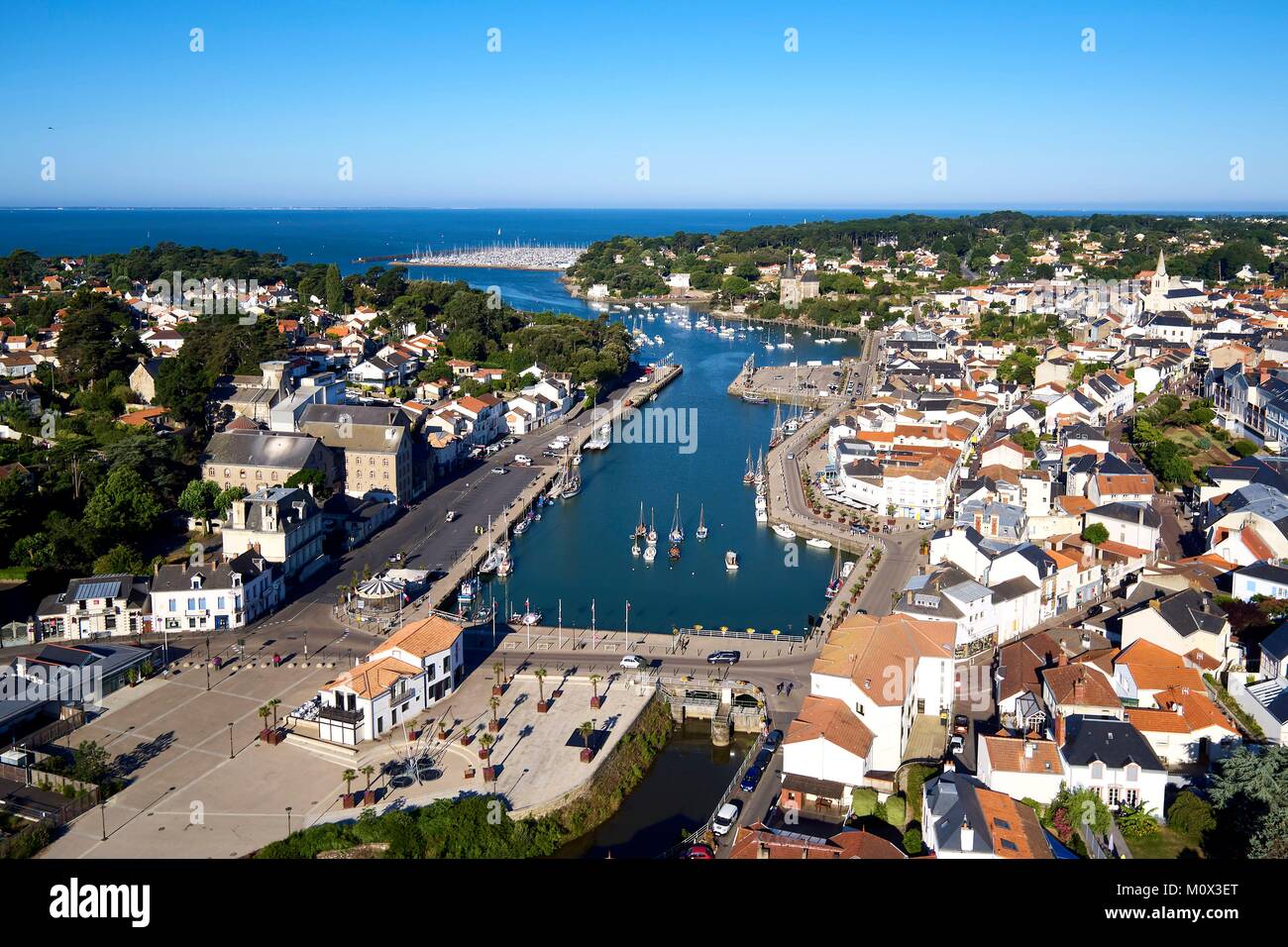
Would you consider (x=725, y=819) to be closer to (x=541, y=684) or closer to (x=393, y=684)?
(x=541, y=684)

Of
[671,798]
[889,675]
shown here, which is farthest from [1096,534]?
[671,798]

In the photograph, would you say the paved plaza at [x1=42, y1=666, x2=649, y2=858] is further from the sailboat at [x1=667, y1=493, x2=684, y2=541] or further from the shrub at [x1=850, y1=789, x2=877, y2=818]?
the sailboat at [x1=667, y1=493, x2=684, y2=541]

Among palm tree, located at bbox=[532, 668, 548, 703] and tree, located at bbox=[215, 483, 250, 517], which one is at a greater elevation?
tree, located at bbox=[215, 483, 250, 517]

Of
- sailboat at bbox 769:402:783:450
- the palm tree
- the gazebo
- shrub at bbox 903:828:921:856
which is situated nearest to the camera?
shrub at bbox 903:828:921:856

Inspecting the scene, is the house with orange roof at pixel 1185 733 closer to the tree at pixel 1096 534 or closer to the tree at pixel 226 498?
the tree at pixel 1096 534

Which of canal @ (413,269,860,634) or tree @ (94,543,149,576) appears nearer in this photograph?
tree @ (94,543,149,576)

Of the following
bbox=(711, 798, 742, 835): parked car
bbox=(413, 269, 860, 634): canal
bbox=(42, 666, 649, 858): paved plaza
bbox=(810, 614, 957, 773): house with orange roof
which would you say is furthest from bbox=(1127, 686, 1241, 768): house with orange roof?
bbox=(42, 666, 649, 858): paved plaza
